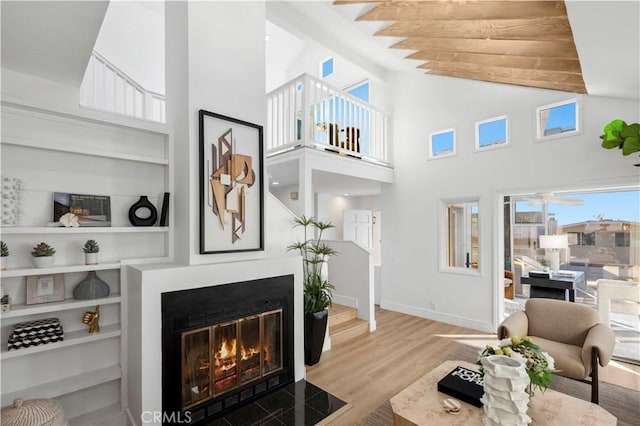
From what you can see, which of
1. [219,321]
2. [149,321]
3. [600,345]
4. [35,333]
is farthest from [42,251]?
[600,345]

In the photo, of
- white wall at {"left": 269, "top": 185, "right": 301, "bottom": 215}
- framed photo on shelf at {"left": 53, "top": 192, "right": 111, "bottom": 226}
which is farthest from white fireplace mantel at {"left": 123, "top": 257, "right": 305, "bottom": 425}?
white wall at {"left": 269, "top": 185, "right": 301, "bottom": 215}

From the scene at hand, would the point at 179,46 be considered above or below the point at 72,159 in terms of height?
Result: above

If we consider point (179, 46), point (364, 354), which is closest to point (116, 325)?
point (179, 46)

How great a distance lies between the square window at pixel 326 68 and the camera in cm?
717

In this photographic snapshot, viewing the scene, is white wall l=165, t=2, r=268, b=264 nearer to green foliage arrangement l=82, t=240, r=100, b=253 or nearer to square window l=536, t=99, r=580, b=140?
green foliage arrangement l=82, t=240, r=100, b=253

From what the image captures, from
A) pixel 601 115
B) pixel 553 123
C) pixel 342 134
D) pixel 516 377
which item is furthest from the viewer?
pixel 342 134

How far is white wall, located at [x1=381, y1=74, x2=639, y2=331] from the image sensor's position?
369 centimetres

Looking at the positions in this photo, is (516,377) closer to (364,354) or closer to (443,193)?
(364,354)

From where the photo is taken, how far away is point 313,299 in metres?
3.55

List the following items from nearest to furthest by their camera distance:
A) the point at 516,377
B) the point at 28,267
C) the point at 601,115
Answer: the point at 516,377, the point at 28,267, the point at 601,115

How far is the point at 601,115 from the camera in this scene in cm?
358

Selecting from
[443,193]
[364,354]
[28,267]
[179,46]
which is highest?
[179,46]

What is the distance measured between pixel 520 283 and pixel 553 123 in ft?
8.41

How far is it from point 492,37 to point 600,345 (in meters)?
2.86
